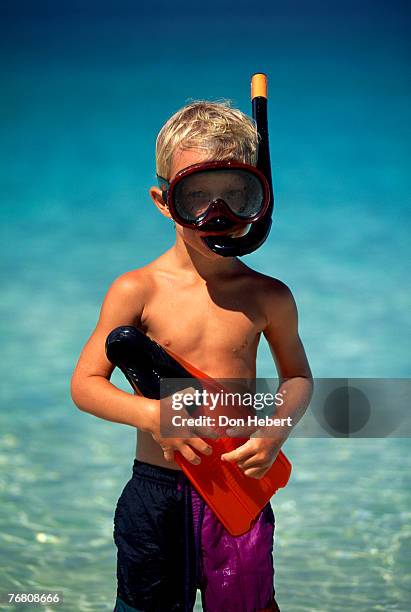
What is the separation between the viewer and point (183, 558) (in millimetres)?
1581

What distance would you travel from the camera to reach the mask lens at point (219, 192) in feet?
4.93

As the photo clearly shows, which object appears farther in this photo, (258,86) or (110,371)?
(258,86)

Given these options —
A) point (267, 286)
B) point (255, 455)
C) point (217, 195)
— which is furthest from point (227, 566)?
point (217, 195)

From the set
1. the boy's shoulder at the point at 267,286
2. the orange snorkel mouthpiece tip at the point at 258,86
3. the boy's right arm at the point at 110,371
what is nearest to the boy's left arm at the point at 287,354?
the boy's shoulder at the point at 267,286

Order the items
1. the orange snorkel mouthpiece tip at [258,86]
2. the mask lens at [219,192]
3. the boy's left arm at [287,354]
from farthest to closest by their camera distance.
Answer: the orange snorkel mouthpiece tip at [258,86] < the boy's left arm at [287,354] < the mask lens at [219,192]

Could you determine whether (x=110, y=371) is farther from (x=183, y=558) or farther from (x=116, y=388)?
(x=183, y=558)

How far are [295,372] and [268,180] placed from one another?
1.39 ft

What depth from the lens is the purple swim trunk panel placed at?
158cm

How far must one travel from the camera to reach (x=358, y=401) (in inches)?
128

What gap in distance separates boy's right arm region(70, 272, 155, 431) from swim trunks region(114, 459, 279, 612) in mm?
238

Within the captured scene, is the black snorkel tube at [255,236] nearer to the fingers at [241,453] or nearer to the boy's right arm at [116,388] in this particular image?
the boy's right arm at [116,388]

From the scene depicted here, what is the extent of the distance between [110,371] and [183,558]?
16.3 inches

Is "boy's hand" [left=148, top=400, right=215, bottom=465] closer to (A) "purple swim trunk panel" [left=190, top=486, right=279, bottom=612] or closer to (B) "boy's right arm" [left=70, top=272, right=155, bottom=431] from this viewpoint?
(B) "boy's right arm" [left=70, top=272, right=155, bottom=431]

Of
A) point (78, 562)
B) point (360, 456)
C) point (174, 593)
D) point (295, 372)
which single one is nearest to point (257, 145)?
point (295, 372)
